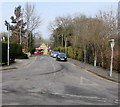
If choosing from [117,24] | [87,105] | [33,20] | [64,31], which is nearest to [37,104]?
[87,105]

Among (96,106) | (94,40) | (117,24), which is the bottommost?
(96,106)

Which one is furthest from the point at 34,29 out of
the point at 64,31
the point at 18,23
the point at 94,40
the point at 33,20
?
the point at 94,40

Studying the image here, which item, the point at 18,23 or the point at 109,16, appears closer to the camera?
the point at 109,16

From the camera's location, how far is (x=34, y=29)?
192 feet

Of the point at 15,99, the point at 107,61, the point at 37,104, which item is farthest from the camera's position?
the point at 107,61

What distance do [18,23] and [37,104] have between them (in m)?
61.7

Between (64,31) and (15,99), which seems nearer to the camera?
(15,99)

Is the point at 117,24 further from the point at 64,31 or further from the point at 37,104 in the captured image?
the point at 64,31

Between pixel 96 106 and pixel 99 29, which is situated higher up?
pixel 99 29

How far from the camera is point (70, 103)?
727cm

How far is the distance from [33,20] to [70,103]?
5138 cm

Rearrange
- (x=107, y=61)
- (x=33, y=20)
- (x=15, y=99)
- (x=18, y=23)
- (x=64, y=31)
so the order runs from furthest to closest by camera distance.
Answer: (x=64, y=31) < (x=18, y=23) < (x=33, y=20) < (x=107, y=61) < (x=15, y=99)

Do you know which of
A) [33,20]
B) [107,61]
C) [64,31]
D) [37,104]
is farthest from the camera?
[64,31]

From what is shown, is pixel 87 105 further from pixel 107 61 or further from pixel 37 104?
pixel 107 61
